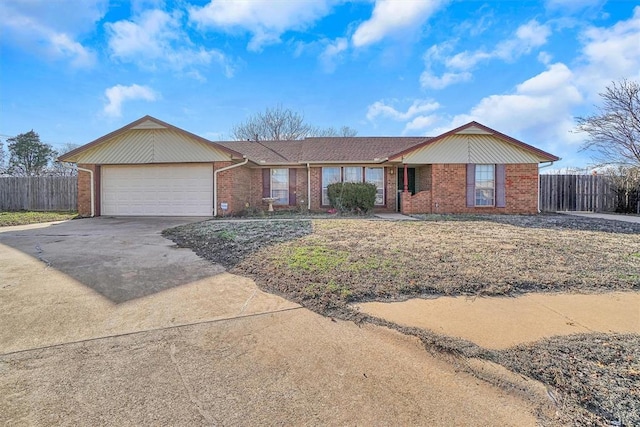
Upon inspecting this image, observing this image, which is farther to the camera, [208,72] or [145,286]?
[208,72]

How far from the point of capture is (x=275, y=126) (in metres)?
31.6

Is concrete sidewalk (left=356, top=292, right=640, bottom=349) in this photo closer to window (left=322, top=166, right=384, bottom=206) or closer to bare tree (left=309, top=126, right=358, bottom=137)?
window (left=322, top=166, right=384, bottom=206)

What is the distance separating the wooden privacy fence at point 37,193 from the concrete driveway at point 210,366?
16631 millimetres

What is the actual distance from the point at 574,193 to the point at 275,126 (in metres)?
24.2

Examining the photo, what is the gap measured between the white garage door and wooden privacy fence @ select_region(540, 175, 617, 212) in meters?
16.5

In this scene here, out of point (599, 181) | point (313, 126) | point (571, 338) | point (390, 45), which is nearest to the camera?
point (571, 338)

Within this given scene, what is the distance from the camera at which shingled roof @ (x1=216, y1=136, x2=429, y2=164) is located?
15.2 metres

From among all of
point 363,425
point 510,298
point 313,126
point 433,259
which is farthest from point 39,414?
point 313,126

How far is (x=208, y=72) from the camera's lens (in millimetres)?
14047

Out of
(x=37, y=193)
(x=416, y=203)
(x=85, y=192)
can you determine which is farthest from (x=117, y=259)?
(x=37, y=193)

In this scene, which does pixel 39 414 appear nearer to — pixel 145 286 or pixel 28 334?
pixel 28 334

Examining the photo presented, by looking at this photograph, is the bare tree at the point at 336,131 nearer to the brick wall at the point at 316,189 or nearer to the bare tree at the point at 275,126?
the bare tree at the point at 275,126

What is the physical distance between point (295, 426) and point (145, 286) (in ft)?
10.7

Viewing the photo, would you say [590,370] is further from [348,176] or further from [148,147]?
[148,147]
